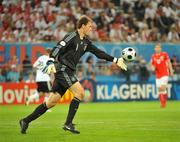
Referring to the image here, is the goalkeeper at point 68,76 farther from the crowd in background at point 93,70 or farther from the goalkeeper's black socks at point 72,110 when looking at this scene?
the crowd in background at point 93,70

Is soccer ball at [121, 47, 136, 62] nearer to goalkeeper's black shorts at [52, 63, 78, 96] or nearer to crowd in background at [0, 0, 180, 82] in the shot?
goalkeeper's black shorts at [52, 63, 78, 96]

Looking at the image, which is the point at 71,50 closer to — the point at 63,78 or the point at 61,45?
the point at 61,45

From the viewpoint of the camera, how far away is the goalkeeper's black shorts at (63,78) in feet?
42.3

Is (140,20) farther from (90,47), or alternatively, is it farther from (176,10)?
(90,47)

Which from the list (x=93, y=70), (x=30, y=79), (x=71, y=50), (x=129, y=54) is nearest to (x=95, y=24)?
(x=93, y=70)

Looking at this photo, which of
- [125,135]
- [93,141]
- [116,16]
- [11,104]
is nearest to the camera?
[93,141]

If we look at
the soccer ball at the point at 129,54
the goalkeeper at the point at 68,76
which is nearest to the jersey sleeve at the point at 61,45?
the goalkeeper at the point at 68,76

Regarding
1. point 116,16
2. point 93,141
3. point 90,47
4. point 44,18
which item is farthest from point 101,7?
point 93,141

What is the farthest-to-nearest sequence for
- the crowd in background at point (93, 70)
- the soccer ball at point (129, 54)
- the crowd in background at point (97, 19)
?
1. the crowd in background at point (97, 19)
2. the crowd in background at point (93, 70)
3. the soccer ball at point (129, 54)

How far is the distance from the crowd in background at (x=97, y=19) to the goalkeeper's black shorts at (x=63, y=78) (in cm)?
1606

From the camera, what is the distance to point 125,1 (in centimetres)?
3316

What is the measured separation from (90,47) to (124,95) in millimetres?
16800

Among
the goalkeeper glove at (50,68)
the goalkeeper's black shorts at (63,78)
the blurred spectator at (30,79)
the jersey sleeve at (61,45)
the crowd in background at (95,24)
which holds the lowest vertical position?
the blurred spectator at (30,79)

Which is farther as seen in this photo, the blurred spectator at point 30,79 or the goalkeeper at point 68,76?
the blurred spectator at point 30,79
